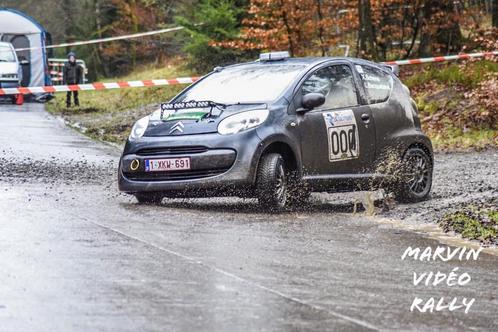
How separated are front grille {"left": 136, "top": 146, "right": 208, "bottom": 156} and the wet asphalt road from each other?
1.86ft

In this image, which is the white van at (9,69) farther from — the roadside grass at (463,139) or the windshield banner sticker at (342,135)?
the windshield banner sticker at (342,135)

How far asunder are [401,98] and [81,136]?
10251 mm

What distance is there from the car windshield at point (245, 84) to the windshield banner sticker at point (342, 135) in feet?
2.04

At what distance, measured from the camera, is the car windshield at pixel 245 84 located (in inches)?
421

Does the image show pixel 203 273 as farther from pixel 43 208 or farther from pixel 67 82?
pixel 67 82

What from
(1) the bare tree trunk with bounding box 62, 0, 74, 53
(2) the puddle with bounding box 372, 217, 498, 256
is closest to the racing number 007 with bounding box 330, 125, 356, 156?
(2) the puddle with bounding box 372, 217, 498, 256

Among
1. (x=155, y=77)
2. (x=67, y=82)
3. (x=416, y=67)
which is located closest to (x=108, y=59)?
(x=155, y=77)

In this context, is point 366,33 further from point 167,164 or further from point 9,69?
point 167,164

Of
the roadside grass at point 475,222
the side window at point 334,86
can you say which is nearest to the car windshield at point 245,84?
the side window at point 334,86

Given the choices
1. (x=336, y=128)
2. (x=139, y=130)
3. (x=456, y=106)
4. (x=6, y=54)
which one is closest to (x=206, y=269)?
(x=139, y=130)

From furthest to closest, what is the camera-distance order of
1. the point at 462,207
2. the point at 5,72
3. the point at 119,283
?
the point at 5,72, the point at 462,207, the point at 119,283

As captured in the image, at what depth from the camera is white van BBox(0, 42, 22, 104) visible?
3328cm

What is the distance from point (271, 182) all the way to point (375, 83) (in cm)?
250

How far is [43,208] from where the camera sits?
948 centimetres
